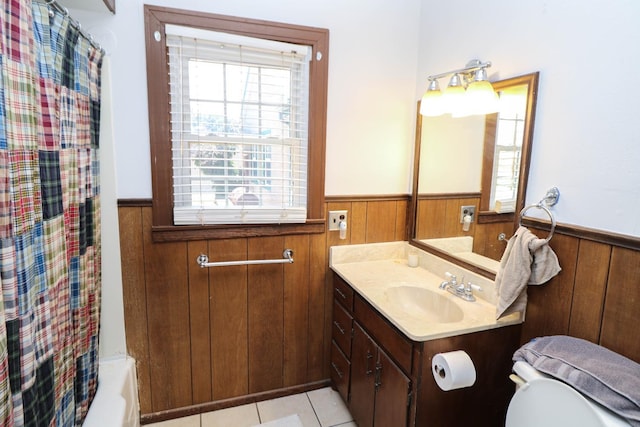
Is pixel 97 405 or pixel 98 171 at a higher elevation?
pixel 98 171

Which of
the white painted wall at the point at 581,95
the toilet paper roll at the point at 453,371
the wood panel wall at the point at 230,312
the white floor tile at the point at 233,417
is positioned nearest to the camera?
the white painted wall at the point at 581,95

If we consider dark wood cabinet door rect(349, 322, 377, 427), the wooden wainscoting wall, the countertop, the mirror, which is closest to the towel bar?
the wooden wainscoting wall

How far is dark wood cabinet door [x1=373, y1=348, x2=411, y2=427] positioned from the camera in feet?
4.63

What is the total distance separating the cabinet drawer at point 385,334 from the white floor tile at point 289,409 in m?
0.71

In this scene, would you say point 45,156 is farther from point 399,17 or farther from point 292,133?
point 399,17

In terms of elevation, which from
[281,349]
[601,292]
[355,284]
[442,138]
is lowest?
[281,349]

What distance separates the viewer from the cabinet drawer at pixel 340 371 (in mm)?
1964

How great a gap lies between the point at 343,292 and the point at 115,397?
1.24 m

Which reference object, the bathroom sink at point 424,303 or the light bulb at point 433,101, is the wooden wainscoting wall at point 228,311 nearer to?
the bathroom sink at point 424,303

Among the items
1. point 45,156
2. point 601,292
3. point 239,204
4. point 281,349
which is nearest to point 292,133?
point 239,204

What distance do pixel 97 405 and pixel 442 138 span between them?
220 centimetres

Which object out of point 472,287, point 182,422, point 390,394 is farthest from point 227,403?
point 472,287

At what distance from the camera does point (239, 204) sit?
6.14 ft

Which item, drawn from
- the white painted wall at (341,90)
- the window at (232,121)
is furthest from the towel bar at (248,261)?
the white painted wall at (341,90)
